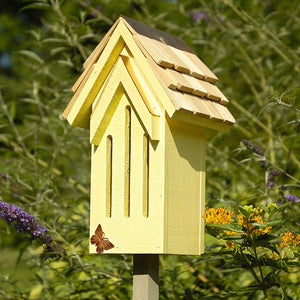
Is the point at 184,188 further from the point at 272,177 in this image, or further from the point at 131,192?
the point at 272,177

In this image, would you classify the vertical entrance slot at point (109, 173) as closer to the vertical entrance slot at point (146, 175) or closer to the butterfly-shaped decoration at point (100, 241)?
the butterfly-shaped decoration at point (100, 241)

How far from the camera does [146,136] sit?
8.28 feet

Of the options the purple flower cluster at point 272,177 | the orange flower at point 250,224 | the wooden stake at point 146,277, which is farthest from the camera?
the purple flower cluster at point 272,177

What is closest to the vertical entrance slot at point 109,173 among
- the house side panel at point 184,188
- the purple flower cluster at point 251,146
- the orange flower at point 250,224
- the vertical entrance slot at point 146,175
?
the vertical entrance slot at point 146,175

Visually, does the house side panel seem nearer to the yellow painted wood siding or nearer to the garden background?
the yellow painted wood siding

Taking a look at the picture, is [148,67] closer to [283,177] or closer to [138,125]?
[138,125]

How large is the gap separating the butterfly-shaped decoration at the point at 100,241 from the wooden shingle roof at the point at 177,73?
54 centimetres

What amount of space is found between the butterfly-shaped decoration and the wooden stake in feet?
0.41

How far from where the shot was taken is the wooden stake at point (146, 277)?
248cm

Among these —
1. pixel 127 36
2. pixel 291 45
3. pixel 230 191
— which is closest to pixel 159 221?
pixel 127 36

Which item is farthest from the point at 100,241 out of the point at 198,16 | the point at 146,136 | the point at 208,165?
the point at 198,16

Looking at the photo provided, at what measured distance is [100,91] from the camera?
8.82ft

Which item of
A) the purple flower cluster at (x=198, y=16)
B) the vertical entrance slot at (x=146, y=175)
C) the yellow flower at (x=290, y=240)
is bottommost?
the yellow flower at (x=290, y=240)

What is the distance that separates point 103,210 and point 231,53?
2.38 meters
